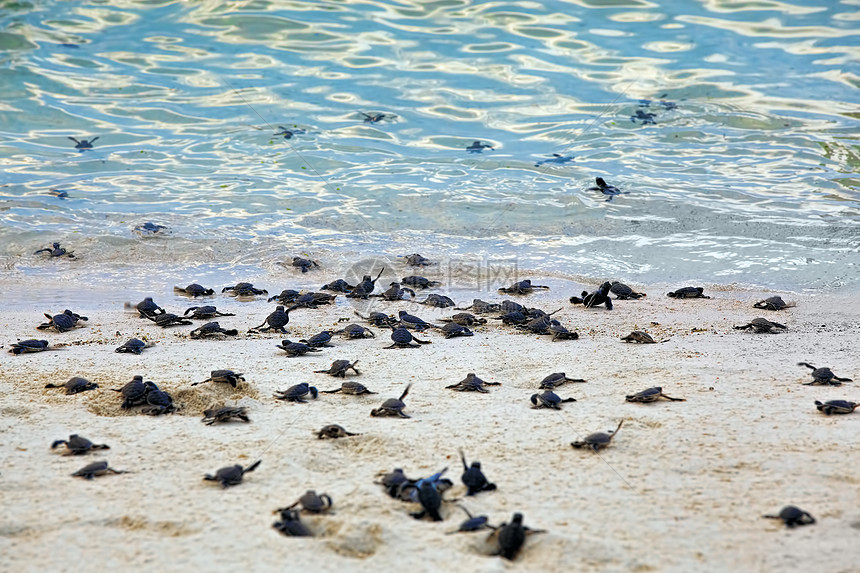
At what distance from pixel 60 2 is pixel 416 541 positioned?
17.7 m

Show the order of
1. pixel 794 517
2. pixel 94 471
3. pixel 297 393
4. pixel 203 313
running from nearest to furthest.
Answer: pixel 794 517, pixel 94 471, pixel 297 393, pixel 203 313

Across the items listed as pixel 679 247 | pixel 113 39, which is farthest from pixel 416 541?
pixel 113 39

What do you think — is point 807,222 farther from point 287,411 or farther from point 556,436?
point 287,411

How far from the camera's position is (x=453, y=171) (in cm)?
1175

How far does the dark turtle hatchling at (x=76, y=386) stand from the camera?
14.1 feet

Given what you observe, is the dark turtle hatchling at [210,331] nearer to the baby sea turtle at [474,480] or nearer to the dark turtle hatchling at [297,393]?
the dark turtle hatchling at [297,393]

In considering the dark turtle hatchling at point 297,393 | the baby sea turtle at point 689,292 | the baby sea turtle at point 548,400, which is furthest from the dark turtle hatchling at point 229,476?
the baby sea turtle at point 689,292

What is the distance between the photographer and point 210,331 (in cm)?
577

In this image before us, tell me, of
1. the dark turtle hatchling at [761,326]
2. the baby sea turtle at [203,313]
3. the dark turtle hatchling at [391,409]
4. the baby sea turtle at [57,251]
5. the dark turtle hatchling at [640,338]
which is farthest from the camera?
the baby sea turtle at [57,251]

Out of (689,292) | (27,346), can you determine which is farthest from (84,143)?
(689,292)

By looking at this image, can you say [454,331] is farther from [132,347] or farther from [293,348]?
[132,347]

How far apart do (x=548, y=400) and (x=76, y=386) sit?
108 inches

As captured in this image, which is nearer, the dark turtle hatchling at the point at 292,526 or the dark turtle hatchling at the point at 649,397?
the dark turtle hatchling at the point at 292,526

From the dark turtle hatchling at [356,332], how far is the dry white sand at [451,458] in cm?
23
